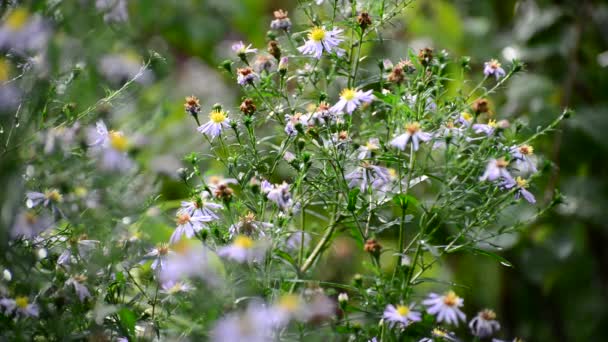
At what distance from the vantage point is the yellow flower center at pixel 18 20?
2.14 feet

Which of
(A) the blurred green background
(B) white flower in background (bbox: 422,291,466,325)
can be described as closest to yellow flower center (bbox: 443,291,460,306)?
(B) white flower in background (bbox: 422,291,466,325)

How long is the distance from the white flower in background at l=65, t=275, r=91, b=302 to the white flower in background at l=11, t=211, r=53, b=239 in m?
0.06

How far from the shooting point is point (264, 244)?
65cm

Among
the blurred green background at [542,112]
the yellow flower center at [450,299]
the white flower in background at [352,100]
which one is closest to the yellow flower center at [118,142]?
the white flower in background at [352,100]

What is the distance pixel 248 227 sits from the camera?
0.70 metres

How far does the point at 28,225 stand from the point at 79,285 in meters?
0.07

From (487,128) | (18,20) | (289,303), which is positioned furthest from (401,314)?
(18,20)

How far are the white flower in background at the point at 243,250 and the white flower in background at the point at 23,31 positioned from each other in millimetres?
241

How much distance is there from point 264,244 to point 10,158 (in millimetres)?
241

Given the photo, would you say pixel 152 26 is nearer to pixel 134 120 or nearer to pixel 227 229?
pixel 134 120

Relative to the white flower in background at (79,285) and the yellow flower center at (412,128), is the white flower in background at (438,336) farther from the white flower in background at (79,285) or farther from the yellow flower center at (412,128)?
the white flower in background at (79,285)

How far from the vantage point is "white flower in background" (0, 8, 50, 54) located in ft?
2.12

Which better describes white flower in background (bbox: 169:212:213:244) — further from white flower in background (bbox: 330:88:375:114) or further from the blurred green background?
the blurred green background

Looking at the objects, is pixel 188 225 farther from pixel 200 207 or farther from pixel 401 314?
pixel 401 314
